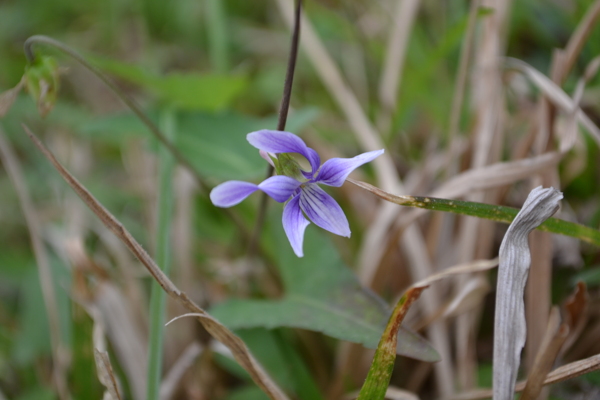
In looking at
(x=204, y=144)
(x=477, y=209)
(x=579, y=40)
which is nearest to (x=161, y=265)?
(x=204, y=144)

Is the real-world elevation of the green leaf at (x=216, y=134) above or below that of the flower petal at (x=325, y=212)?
above

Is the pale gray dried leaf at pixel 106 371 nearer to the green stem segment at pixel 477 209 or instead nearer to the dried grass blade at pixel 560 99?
the green stem segment at pixel 477 209

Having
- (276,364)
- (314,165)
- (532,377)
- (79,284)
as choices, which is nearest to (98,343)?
(79,284)

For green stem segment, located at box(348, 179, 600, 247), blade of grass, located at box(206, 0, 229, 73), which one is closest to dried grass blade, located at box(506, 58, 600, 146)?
green stem segment, located at box(348, 179, 600, 247)

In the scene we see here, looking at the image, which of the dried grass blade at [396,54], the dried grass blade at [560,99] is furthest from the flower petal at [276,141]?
the dried grass blade at [396,54]

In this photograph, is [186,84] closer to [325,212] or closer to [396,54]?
[396,54]

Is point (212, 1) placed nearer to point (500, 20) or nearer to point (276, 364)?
point (500, 20)

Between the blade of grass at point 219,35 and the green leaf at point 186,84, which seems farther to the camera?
the blade of grass at point 219,35

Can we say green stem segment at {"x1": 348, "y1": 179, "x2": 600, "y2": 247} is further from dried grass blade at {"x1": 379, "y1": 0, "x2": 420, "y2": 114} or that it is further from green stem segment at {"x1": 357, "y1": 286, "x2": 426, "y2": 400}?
dried grass blade at {"x1": 379, "y1": 0, "x2": 420, "y2": 114}
